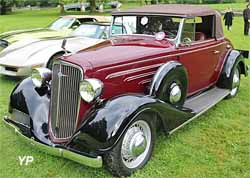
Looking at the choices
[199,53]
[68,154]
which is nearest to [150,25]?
[199,53]

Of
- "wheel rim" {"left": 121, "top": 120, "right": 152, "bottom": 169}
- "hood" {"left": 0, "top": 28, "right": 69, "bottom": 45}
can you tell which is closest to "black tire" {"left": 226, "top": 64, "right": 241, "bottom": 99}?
"wheel rim" {"left": 121, "top": 120, "right": 152, "bottom": 169}

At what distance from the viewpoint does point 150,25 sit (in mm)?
5543

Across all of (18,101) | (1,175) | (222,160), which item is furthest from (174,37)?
(1,175)

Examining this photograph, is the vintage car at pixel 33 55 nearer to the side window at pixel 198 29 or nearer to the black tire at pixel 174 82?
the side window at pixel 198 29

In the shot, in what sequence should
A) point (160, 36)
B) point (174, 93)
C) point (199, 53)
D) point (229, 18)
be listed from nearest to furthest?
point (174, 93) → point (160, 36) → point (199, 53) → point (229, 18)

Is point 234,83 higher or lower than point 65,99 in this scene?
lower

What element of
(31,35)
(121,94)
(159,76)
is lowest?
(121,94)

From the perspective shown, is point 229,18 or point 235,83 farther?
point 229,18

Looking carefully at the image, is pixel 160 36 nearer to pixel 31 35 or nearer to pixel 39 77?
pixel 39 77

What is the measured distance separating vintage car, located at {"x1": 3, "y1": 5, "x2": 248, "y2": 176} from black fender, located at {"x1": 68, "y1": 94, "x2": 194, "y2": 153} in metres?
0.01

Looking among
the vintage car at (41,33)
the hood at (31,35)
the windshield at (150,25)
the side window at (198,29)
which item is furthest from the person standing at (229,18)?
the windshield at (150,25)

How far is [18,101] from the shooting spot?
14.9 ft

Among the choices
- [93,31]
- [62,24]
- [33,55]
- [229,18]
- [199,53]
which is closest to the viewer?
[199,53]

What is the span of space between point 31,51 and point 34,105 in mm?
4083
